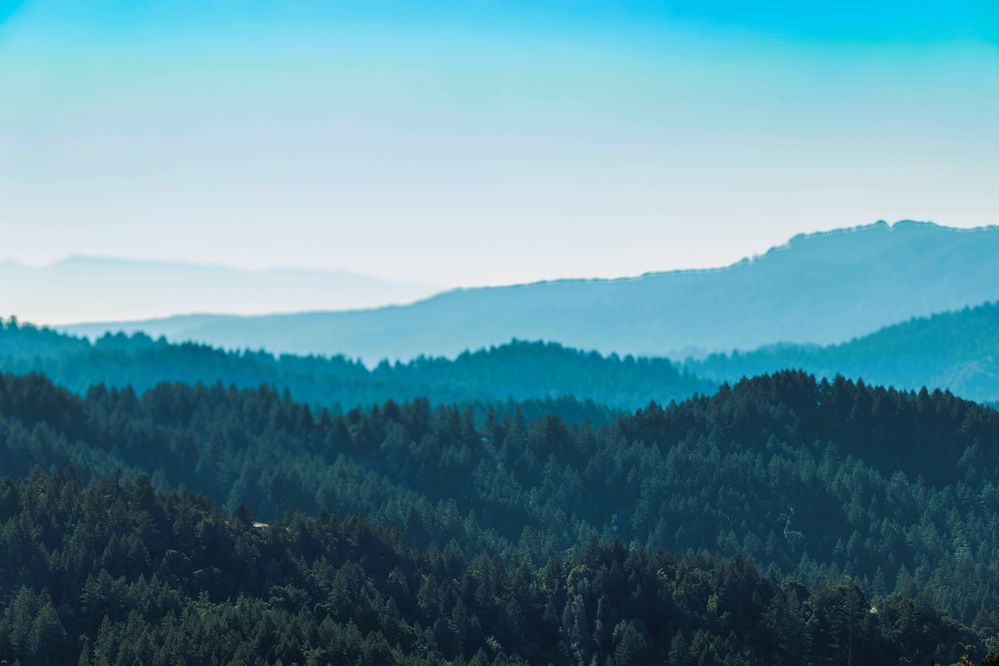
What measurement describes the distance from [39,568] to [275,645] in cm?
3481

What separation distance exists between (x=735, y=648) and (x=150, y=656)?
65.2 metres

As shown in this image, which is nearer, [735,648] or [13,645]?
[13,645]

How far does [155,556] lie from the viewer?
19662cm

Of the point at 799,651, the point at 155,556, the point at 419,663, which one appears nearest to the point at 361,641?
the point at 419,663

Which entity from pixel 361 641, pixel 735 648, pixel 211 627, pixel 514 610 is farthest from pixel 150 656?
pixel 735 648

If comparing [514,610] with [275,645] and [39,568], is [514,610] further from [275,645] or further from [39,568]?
[39,568]

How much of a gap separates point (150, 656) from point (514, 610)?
47548 mm

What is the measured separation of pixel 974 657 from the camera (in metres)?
189

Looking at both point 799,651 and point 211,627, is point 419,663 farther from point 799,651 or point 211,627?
point 799,651

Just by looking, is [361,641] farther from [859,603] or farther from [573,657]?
[859,603]

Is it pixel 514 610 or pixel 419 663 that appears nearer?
pixel 419 663

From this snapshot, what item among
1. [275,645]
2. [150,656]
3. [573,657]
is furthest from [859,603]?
[150,656]

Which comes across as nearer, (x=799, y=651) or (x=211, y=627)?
(x=211, y=627)

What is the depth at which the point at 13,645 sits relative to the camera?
166875 millimetres
